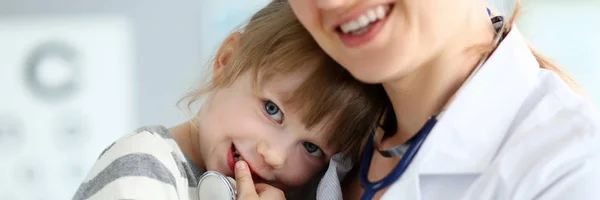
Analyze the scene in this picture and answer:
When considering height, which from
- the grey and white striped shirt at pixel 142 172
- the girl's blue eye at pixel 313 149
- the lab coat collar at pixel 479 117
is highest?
the lab coat collar at pixel 479 117

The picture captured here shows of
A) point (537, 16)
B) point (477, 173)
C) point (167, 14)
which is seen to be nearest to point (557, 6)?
point (537, 16)

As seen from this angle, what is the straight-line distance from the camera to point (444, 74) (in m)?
0.97

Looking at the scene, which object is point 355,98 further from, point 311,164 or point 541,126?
point 541,126

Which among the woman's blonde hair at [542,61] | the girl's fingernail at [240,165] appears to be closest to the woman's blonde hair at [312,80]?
the girl's fingernail at [240,165]

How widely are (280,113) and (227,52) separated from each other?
161 millimetres

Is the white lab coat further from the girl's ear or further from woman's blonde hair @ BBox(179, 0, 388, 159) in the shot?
the girl's ear

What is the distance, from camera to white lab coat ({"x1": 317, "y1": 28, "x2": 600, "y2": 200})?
80cm

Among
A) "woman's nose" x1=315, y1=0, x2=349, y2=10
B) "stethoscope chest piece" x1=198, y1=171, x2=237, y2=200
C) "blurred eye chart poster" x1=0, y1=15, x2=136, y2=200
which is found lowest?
"blurred eye chart poster" x1=0, y1=15, x2=136, y2=200

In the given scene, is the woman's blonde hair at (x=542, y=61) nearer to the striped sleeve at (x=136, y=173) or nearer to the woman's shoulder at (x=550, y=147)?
the woman's shoulder at (x=550, y=147)

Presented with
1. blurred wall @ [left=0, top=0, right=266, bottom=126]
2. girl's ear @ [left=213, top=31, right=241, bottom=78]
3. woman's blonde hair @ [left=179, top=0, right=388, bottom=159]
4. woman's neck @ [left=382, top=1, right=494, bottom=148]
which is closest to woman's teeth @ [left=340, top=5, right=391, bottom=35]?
woman's neck @ [left=382, top=1, right=494, bottom=148]

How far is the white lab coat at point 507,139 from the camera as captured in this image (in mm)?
798

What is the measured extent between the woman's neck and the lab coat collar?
33mm

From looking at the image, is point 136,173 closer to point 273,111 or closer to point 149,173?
point 149,173

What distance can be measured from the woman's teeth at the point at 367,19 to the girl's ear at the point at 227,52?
1.22 feet
